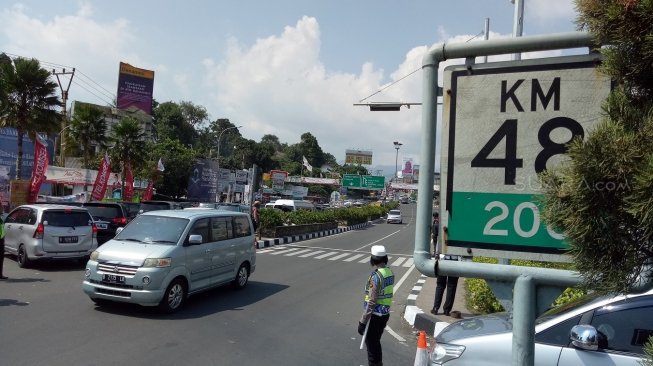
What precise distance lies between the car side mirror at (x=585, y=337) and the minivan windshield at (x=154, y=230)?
7160 mm

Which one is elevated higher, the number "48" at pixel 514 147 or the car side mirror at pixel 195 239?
the number "48" at pixel 514 147

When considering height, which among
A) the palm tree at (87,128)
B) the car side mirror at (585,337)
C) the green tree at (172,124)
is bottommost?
the car side mirror at (585,337)

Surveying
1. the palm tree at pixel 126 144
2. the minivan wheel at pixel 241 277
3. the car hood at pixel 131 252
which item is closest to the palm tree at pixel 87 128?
the palm tree at pixel 126 144

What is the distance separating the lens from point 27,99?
2402 centimetres

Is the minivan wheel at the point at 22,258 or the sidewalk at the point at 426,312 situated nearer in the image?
the sidewalk at the point at 426,312

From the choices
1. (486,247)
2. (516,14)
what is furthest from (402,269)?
(486,247)

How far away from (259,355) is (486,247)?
5153 mm

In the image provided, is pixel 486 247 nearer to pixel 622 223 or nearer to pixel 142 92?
pixel 622 223

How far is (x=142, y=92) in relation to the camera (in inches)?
2125

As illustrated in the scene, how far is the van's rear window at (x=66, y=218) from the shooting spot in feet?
42.2

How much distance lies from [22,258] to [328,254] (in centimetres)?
1103

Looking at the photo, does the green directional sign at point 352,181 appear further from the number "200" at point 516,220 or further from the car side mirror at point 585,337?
the number "200" at point 516,220

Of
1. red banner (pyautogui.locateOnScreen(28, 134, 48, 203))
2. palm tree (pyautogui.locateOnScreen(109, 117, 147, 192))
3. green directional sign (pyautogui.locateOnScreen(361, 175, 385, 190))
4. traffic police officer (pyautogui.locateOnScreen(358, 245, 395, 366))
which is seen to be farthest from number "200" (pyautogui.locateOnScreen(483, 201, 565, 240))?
green directional sign (pyautogui.locateOnScreen(361, 175, 385, 190))

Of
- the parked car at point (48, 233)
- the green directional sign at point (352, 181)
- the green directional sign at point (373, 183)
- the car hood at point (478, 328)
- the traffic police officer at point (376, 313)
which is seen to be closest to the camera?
the car hood at point (478, 328)
